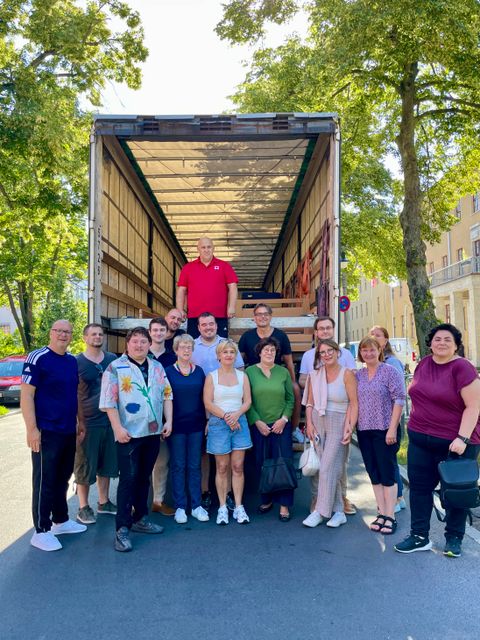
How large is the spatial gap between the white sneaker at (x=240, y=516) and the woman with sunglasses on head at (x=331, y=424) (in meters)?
0.56

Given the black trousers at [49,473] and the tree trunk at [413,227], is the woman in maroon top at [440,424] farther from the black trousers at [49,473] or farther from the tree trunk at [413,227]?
the tree trunk at [413,227]

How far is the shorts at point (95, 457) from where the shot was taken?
222 inches

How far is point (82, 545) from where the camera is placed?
494 cm

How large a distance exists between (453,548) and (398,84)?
10.6m

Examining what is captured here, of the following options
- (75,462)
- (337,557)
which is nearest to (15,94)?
(75,462)

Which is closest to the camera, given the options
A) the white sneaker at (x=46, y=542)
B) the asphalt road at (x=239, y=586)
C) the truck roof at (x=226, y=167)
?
the asphalt road at (x=239, y=586)

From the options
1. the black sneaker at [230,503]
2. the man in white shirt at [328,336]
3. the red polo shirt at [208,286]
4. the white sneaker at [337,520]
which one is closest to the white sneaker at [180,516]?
the black sneaker at [230,503]

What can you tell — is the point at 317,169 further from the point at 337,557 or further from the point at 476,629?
the point at 476,629

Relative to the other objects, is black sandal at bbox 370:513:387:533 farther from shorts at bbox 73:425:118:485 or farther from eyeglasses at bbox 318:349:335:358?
shorts at bbox 73:425:118:485

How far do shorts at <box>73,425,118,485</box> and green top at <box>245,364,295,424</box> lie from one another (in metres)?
1.42

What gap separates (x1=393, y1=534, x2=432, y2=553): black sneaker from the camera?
4.62 m

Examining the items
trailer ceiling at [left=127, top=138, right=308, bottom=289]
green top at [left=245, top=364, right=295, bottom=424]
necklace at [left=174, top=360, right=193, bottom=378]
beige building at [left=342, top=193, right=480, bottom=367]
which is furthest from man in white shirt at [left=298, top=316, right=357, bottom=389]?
beige building at [left=342, top=193, right=480, bottom=367]

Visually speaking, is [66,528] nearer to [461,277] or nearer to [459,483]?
[459,483]

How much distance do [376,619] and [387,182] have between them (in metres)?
17.6
